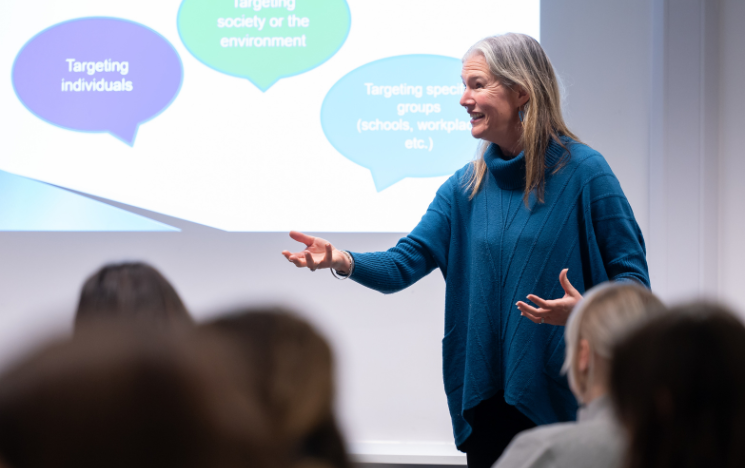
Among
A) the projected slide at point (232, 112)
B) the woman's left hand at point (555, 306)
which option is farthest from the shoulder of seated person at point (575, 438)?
the projected slide at point (232, 112)

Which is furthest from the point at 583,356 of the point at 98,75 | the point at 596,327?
the point at 98,75

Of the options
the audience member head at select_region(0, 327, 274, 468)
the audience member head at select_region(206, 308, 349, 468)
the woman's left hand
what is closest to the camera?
the audience member head at select_region(0, 327, 274, 468)

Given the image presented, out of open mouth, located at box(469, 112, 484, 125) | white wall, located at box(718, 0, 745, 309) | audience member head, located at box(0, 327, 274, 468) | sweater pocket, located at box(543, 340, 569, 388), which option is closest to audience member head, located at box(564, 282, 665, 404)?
sweater pocket, located at box(543, 340, 569, 388)

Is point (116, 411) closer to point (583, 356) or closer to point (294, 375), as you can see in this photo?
point (294, 375)

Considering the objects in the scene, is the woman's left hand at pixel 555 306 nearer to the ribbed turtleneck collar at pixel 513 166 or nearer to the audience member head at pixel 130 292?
the ribbed turtleneck collar at pixel 513 166

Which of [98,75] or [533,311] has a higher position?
[98,75]

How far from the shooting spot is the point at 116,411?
40 cm

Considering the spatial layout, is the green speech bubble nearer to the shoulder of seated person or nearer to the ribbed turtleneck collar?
the ribbed turtleneck collar

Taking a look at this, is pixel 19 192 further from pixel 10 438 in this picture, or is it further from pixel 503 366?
pixel 10 438

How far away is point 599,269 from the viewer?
1.60m

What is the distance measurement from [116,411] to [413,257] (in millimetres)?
A: 1428

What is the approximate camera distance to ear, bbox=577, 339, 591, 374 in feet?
3.34

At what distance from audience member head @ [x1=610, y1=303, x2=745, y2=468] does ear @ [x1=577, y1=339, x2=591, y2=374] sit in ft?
1.14

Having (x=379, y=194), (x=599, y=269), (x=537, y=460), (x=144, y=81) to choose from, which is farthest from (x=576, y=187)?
(x=144, y=81)
